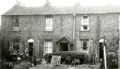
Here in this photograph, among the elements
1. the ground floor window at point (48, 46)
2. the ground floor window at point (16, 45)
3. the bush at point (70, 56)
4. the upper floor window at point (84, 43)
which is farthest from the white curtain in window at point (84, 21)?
the ground floor window at point (16, 45)

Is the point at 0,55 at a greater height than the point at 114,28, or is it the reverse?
the point at 114,28

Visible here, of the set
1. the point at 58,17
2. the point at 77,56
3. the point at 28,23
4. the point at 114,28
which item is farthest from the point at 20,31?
the point at 114,28

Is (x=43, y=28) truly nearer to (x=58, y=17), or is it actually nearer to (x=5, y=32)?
(x=58, y=17)

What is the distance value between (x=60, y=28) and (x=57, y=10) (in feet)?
8.08

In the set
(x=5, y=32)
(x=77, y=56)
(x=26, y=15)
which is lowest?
(x=77, y=56)

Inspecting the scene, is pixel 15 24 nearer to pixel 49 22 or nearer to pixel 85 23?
pixel 49 22

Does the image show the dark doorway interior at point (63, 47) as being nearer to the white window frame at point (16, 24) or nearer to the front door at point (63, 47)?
the front door at point (63, 47)

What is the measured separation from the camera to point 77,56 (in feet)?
92.0

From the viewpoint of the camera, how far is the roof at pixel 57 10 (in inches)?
1239

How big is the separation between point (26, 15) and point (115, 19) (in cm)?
1110

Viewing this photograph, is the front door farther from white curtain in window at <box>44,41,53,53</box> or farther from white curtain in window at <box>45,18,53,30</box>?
white curtain in window at <box>45,18,53,30</box>

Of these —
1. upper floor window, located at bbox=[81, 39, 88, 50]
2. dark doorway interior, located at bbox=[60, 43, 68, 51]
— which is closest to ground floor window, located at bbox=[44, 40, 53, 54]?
dark doorway interior, located at bbox=[60, 43, 68, 51]

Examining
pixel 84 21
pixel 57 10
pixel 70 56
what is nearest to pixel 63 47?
pixel 84 21

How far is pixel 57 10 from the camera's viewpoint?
3328cm
